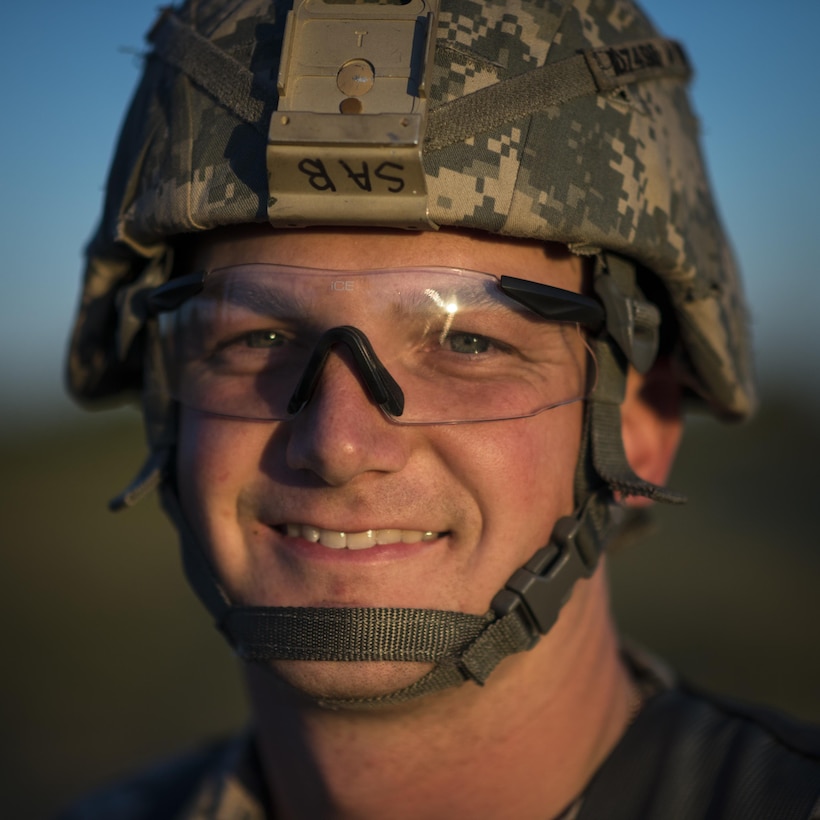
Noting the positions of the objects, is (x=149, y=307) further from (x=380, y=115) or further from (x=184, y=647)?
(x=184, y=647)

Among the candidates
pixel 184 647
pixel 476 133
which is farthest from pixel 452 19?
pixel 184 647

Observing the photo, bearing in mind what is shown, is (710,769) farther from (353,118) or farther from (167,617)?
(167,617)

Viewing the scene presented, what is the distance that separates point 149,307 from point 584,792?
6.15ft

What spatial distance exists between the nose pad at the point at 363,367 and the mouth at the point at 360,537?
0.30 metres

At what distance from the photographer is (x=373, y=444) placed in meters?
2.26

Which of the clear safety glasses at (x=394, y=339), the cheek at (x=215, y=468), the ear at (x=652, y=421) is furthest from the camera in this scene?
the ear at (x=652, y=421)

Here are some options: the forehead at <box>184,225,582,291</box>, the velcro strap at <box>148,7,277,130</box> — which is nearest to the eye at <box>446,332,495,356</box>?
the forehead at <box>184,225,582,291</box>

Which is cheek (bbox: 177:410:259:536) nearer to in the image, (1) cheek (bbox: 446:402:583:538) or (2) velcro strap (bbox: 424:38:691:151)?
(1) cheek (bbox: 446:402:583:538)

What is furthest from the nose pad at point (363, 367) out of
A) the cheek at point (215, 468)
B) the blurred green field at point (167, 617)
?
the blurred green field at point (167, 617)

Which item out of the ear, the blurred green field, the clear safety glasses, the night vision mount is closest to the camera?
the night vision mount

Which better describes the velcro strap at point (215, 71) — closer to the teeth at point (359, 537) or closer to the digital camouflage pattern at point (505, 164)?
the digital camouflage pattern at point (505, 164)

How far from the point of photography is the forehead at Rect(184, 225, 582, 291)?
2.36 metres

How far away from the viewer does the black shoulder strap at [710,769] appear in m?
2.29

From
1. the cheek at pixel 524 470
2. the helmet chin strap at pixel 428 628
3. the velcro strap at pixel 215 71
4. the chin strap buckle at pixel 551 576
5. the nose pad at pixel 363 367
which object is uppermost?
the velcro strap at pixel 215 71
